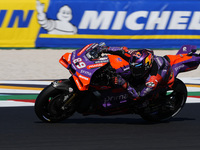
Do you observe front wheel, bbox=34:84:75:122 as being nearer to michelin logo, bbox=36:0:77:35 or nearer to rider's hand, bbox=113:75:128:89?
rider's hand, bbox=113:75:128:89

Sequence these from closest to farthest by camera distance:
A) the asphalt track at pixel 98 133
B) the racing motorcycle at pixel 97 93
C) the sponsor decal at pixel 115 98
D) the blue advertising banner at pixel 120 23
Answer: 1. the asphalt track at pixel 98 133
2. the racing motorcycle at pixel 97 93
3. the sponsor decal at pixel 115 98
4. the blue advertising banner at pixel 120 23

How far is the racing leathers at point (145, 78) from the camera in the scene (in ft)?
21.6

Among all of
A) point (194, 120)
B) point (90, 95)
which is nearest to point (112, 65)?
point (90, 95)

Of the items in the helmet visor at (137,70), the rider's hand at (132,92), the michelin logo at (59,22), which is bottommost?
the rider's hand at (132,92)

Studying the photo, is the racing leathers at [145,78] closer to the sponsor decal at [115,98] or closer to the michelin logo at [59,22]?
the sponsor decal at [115,98]

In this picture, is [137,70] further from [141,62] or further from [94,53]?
[94,53]

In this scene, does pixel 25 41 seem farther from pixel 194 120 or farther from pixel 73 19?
pixel 194 120

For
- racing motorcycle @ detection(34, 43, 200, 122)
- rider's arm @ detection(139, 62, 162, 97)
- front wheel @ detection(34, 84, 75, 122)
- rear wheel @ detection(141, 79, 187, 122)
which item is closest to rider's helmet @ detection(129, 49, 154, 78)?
rider's arm @ detection(139, 62, 162, 97)

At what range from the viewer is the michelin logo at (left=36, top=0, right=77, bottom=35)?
1367cm

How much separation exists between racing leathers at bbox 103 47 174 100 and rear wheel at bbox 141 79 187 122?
0.28m

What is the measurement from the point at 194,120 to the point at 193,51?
3.44ft

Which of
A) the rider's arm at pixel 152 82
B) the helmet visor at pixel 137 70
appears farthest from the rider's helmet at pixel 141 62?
the rider's arm at pixel 152 82

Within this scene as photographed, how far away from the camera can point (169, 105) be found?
280 inches

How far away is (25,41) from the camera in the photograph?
45.3 feet
